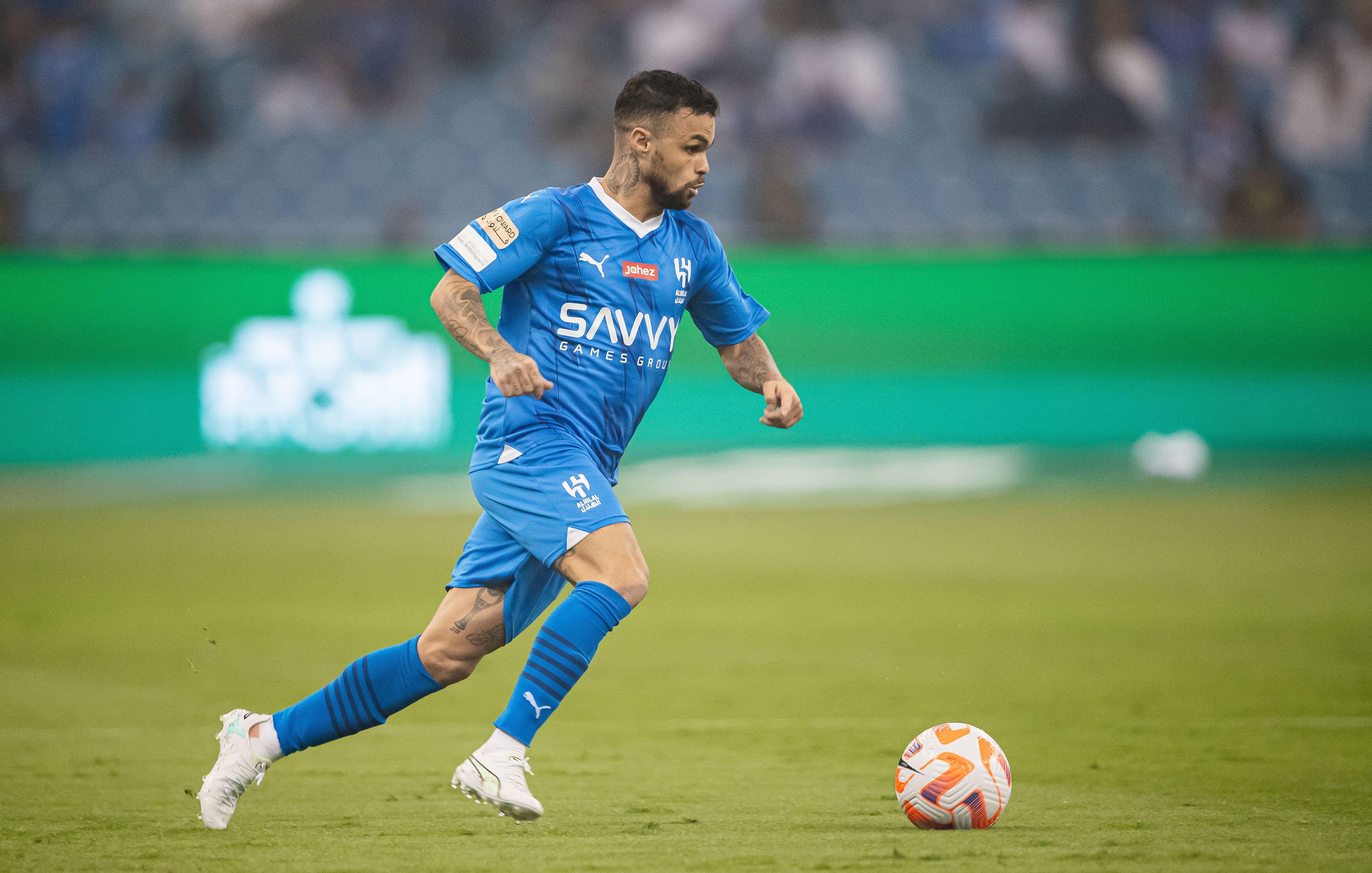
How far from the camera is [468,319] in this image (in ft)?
12.6

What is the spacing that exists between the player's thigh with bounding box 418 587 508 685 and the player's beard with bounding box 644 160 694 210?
3.81 feet

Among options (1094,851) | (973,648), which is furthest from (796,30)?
(1094,851)

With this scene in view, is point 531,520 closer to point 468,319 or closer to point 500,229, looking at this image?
point 468,319

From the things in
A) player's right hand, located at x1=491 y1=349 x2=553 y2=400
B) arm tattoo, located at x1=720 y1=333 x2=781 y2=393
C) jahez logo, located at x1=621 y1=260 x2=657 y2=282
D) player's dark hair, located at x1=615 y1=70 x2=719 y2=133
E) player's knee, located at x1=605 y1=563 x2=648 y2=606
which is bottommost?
player's knee, located at x1=605 y1=563 x2=648 y2=606

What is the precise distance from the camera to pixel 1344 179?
16.3m

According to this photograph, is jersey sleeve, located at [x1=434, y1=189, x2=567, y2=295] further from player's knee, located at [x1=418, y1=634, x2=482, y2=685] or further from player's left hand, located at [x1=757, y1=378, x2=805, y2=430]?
player's knee, located at [x1=418, y1=634, x2=482, y2=685]

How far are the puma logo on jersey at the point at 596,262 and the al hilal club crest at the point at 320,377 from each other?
1017 centimetres

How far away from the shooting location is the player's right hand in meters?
→ 3.62

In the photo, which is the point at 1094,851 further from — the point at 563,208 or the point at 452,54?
the point at 452,54

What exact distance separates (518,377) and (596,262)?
580 mm

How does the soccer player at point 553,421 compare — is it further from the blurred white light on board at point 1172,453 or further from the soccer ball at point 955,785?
the blurred white light on board at point 1172,453

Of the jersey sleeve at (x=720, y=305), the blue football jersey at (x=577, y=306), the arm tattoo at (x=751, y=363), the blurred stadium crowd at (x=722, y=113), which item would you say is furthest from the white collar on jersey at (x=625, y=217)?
the blurred stadium crowd at (x=722, y=113)

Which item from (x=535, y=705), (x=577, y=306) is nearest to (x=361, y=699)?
(x=535, y=705)

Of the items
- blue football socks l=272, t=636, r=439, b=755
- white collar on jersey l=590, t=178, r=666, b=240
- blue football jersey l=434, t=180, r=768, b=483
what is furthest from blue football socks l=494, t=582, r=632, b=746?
white collar on jersey l=590, t=178, r=666, b=240
